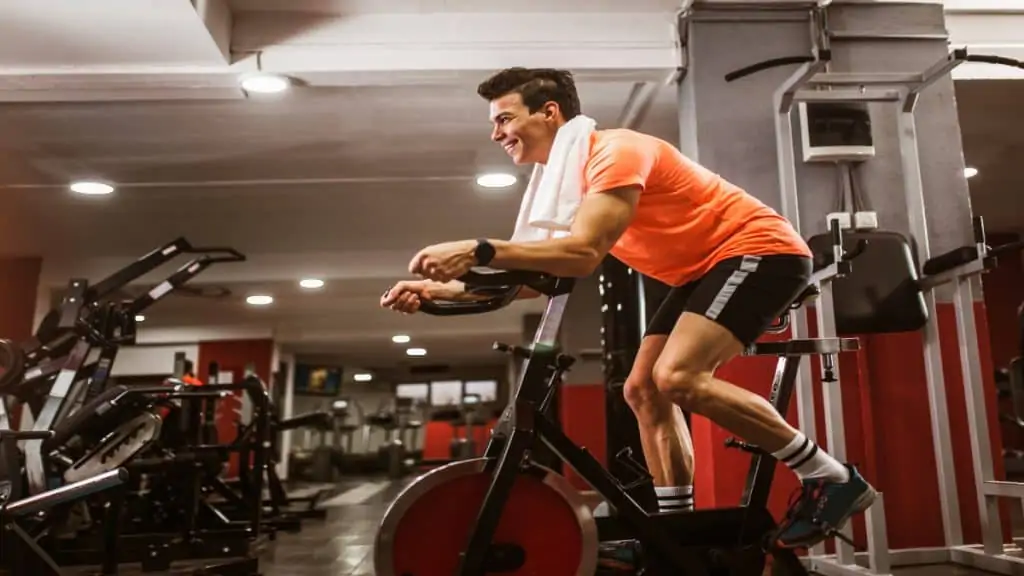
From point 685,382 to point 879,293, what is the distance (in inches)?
51.5

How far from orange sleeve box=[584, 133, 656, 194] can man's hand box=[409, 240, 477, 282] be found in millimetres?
332

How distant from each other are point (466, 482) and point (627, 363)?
97.7 inches

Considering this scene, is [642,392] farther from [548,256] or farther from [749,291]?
[548,256]

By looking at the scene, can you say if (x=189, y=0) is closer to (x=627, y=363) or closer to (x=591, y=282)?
(x=627, y=363)

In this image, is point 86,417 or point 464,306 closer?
point 464,306

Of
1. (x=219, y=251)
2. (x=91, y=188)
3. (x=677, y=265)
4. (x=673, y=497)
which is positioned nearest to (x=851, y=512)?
(x=673, y=497)

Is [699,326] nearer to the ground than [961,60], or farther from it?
nearer to the ground

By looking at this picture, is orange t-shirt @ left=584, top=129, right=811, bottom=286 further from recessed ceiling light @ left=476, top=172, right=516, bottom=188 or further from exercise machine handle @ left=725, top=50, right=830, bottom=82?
recessed ceiling light @ left=476, top=172, right=516, bottom=188

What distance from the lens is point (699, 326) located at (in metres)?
1.69

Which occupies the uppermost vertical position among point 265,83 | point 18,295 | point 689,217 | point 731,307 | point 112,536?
point 265,83

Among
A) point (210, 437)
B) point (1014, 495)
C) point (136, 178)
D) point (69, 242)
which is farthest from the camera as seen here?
point (69, 242)

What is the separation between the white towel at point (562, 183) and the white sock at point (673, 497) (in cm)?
69

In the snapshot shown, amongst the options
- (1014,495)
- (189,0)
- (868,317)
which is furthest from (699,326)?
(189,0)

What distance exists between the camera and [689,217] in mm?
1790
